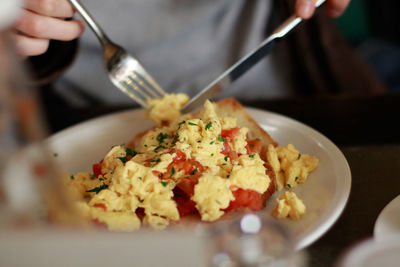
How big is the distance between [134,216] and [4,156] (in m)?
0.51

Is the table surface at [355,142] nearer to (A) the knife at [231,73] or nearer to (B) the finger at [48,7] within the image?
(A) the knife at [231,73]

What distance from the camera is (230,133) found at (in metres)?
1.17

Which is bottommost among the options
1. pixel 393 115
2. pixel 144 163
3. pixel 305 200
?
pixel 393 115

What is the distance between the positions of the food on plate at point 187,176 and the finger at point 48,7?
537 millimetres

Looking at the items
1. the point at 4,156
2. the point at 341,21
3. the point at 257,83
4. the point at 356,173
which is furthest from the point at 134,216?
the point at 341,21

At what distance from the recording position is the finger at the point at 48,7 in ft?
4.41

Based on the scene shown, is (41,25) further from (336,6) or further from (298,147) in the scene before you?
(336,6)

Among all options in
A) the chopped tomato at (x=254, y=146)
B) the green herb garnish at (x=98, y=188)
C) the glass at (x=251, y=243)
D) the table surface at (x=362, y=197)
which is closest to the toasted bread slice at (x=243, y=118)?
the chopped tomato at (x=254, y=146)

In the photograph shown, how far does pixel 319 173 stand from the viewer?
1153 millimetres

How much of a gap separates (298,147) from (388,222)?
448 mm

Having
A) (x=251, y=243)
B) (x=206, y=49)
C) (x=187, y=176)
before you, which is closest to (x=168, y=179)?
(x=187, y=176)

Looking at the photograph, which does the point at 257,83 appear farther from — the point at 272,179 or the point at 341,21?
the point at 341,21

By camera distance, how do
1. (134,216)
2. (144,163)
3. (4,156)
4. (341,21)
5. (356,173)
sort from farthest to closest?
(341,21) → (356,173) → (144,163) → (134,216) → (4,156)

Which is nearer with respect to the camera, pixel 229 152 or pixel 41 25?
pixel 229 152
